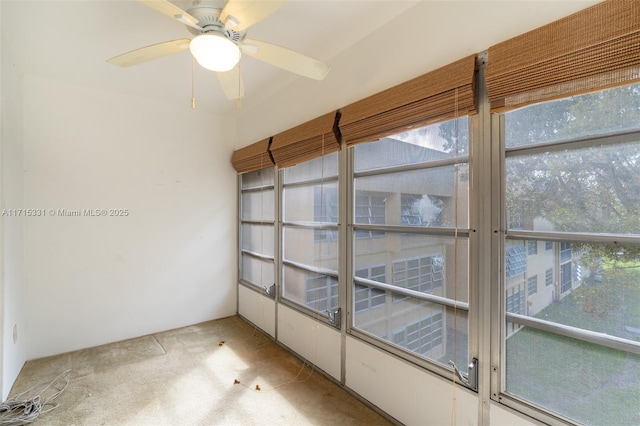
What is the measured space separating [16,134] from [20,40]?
80cm

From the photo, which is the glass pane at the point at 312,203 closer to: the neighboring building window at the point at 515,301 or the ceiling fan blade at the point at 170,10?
the neighboring building window at the point at 515,301

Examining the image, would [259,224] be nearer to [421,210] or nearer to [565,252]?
[421,210]

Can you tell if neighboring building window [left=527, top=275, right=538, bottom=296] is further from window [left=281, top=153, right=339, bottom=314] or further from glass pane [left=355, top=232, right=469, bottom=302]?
window [left=281, top=153, right=339, bottom=314]

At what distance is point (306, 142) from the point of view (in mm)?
2645

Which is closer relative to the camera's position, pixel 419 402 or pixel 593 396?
pixel 593 396

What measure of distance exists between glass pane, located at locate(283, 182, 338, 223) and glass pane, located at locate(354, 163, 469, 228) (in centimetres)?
32

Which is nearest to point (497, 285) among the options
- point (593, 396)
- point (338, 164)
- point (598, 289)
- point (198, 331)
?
point (598, 289)

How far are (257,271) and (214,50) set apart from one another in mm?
2801

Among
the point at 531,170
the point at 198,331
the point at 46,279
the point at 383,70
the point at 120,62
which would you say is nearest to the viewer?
the point at 531,170

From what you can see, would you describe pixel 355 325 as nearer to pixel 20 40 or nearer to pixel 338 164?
pixel 338 164

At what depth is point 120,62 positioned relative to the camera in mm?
1782

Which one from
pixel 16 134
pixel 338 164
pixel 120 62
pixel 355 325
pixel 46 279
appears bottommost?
pixel 355 325

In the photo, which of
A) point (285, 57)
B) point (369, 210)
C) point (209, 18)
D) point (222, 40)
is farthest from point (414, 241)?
point (209, 18)

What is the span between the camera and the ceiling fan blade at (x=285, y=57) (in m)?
1.64
